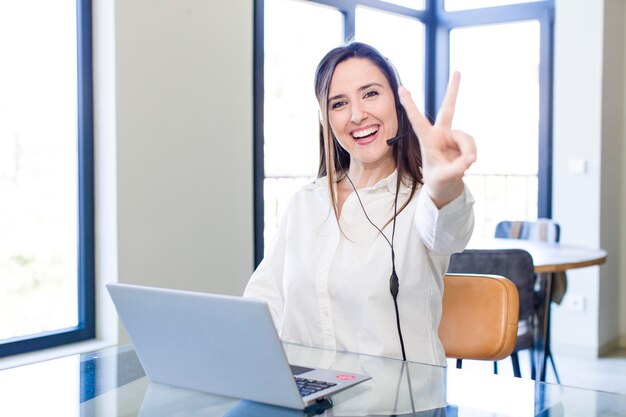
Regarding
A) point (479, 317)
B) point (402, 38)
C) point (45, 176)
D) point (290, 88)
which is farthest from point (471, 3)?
point (479, 317)

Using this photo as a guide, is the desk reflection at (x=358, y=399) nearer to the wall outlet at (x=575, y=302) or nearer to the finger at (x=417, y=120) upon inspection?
the finger at (x=417, y=120)

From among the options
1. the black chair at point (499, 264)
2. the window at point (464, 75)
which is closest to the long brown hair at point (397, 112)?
the black chair at point (499, 264)

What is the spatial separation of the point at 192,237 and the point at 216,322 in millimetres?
2528

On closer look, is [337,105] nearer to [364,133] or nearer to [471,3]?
[364,133]

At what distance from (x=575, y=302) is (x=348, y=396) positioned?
390 cm

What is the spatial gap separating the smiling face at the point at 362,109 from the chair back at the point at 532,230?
2.45m

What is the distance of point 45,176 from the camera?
3279 mm

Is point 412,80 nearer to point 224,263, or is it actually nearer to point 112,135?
point 224,263

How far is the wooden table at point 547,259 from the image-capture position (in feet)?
10.5

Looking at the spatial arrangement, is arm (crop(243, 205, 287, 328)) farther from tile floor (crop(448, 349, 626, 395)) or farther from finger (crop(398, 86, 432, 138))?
tile floor (crop(448, 349, 626, 395))

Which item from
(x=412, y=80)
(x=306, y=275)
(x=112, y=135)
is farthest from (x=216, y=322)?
(x=412, y=80)

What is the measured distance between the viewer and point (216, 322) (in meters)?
1.19

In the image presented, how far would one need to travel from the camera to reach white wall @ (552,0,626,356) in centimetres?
475

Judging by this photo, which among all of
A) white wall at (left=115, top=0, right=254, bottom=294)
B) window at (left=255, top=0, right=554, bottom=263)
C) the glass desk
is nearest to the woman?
the glass desk
